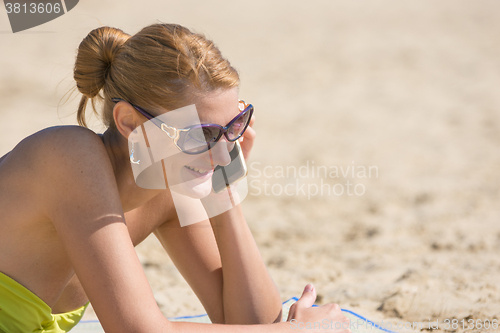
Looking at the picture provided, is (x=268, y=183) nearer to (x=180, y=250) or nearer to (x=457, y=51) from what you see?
(x=180, y=250)

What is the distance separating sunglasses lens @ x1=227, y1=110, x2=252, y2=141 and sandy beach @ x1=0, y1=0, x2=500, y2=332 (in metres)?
0.68

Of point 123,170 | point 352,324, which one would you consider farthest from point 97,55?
point 352,324

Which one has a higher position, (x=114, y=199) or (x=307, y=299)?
(x=114, y=199)

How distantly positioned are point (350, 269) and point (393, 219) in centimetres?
91

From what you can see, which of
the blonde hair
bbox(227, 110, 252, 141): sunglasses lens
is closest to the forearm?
bbox(227, 110, 252, 141): sunglasses lens

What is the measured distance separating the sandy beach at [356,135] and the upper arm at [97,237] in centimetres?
57

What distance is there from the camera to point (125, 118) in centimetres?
155

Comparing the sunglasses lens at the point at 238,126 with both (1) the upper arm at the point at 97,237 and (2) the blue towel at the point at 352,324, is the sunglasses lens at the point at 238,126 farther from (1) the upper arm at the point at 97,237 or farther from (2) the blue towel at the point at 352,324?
(2) the blue towel at the point at 352,324

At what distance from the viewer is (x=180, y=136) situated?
154cm

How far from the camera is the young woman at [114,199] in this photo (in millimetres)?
1378

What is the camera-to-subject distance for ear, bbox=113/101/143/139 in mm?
1534

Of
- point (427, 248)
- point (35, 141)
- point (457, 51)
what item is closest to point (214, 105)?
point (35, 141)

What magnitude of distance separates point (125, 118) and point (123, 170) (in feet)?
0.70

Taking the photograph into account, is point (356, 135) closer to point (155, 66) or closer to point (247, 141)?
point (247, 141)
